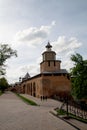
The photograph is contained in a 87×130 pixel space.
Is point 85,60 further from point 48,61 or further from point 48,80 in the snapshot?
point 48,61

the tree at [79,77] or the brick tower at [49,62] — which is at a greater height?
the brick tower at [49,62]

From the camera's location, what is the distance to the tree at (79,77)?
856 inches

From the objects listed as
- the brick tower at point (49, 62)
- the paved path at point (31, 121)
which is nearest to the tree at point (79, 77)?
the paved path at point (31, 121)

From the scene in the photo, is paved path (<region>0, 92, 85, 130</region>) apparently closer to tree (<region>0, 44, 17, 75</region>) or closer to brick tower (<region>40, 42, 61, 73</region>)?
tree (<region>0, 44, 17, 75</region>)

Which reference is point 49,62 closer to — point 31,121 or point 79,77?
point 79,77

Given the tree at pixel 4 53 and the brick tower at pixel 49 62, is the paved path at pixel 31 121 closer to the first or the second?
the tree at pixel 4 53

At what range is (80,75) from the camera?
22.8 meters

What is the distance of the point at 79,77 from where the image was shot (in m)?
22.6

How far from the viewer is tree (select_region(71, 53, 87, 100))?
2175cm

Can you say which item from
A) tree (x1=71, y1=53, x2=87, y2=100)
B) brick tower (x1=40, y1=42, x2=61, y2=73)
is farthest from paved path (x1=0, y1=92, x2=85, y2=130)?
brick tower (x1=40, y1=42, x2=61, y2=73)

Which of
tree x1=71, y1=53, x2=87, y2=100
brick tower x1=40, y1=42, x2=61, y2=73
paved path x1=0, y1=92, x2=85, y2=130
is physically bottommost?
paved path x1=0, y1=92, x2=85, y2=130

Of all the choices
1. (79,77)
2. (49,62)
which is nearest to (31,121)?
(79,77)

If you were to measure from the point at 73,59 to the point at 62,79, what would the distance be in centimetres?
1937

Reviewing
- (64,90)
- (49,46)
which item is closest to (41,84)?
(64,90)
